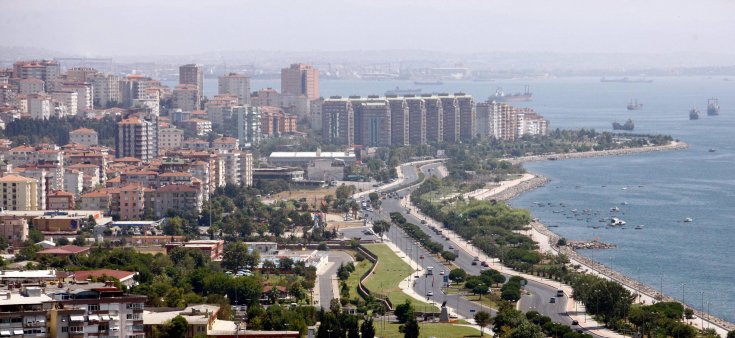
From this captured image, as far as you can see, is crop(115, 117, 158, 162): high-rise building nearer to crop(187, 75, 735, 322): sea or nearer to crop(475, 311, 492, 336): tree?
crop(187, 75, 735, 322): sea

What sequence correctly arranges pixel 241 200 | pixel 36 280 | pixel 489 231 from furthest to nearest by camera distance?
pixel 241 200
pixel 489 231
pixel 36 280

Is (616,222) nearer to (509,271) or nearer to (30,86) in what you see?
(509,271)

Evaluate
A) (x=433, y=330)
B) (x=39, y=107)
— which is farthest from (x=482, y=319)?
(x=39, y=107)

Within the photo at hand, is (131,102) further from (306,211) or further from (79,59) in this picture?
(79,59)

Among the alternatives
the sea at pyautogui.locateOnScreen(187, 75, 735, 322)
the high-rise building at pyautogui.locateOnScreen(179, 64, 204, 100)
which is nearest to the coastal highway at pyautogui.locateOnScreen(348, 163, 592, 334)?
the sea at pyautogui.locateOnScreen(187, 75, 735, 322)

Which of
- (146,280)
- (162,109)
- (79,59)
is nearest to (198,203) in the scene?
(146,280)

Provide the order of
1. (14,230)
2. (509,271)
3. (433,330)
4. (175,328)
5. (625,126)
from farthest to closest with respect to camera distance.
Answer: (625,126)
(14,230)
(509,271)
(433,330)
(175,328)

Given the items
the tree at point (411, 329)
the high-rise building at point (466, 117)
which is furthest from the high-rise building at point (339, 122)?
the tree at point (411, 329)
